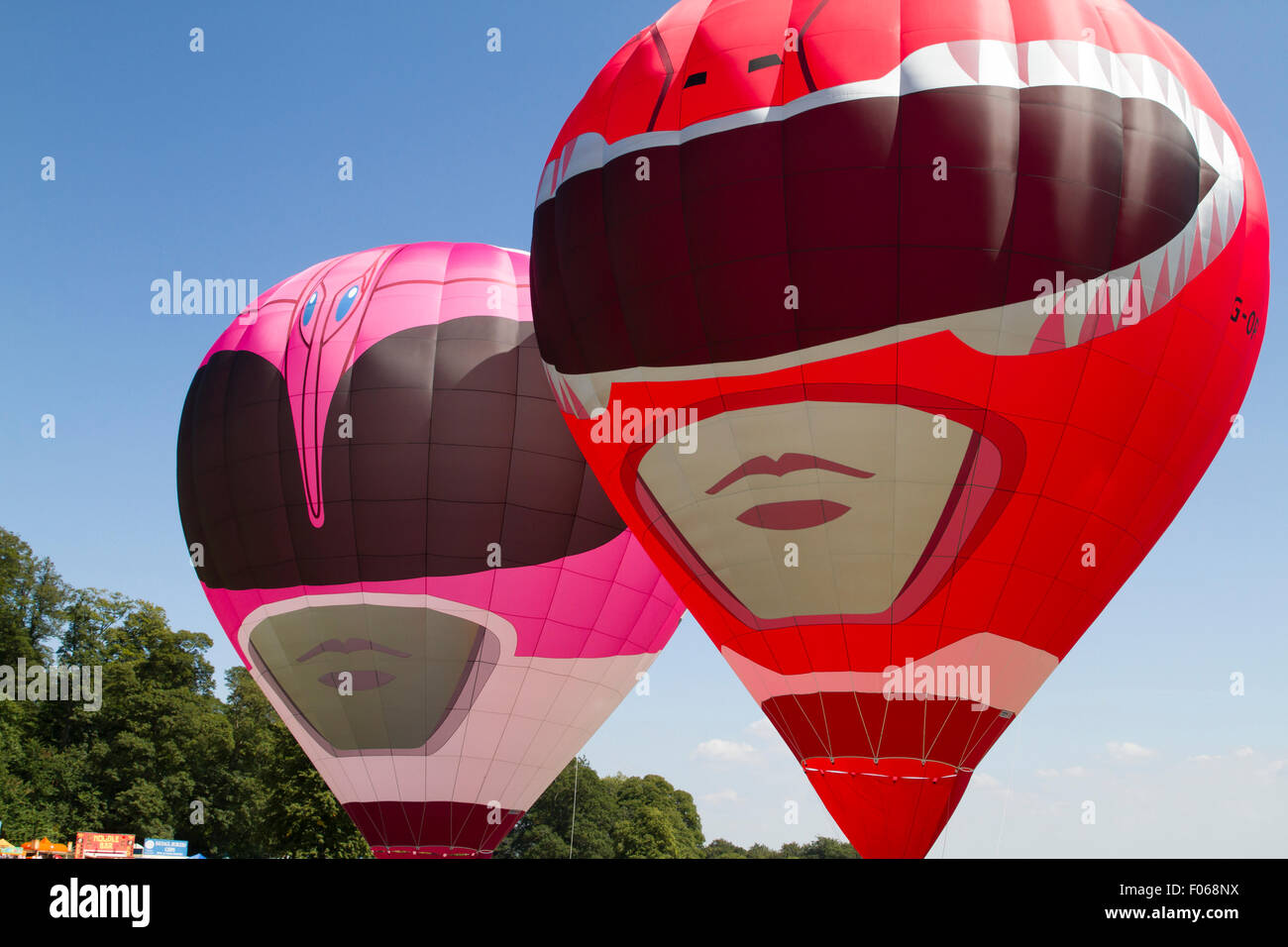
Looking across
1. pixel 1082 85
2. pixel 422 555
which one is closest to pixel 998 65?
pixel 1082 85

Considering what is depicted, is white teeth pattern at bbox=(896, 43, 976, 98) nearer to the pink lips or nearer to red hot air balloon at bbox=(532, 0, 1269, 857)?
red hot air balloon at bbox=(532, 0, 1269, 857)

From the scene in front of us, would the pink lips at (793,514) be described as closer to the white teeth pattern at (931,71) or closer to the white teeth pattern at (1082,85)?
the white teeth pattern at (1082,85)

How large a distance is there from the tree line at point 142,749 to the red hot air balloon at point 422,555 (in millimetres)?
17504

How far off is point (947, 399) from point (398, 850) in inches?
362

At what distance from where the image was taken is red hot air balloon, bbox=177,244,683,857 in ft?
47.0

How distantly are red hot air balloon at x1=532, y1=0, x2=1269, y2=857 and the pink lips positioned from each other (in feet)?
0.08

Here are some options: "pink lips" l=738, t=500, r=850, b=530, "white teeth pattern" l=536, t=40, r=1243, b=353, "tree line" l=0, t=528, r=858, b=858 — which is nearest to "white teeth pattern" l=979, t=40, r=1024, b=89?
"white teeth pattern" l=536, t=40, r=1243, b=353

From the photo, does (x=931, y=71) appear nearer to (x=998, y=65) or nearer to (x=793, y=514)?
(x=998, y=65)

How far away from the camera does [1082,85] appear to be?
9.95 metres
